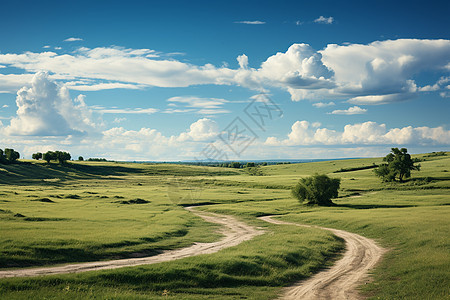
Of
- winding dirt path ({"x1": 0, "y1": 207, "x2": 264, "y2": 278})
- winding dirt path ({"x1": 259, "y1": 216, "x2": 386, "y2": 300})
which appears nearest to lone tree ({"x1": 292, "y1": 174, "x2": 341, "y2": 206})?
winding dirt path ({"x1": 0, "y1": 207, "x2": 264, "y2": 278})

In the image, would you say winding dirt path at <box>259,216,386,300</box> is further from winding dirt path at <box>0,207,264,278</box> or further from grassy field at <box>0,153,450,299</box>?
winding dirt path at <box>0,207,264,278</box>

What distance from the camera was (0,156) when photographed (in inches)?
7559

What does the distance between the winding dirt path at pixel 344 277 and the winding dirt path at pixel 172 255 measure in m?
12.0

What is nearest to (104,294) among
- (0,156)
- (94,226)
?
(94,226)

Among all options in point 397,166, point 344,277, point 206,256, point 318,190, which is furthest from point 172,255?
point 397,166

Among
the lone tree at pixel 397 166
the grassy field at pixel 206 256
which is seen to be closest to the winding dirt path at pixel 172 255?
the grassy field at pixel 206 256

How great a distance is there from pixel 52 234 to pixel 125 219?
64.2 ft

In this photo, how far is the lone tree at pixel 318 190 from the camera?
80.6 meters

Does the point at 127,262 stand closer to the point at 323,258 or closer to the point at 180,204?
the point at 323,258

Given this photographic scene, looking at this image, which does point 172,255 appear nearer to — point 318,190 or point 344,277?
→ point 344,277

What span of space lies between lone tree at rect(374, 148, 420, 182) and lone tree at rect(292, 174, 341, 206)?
138 ft

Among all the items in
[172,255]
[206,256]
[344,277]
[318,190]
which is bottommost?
[172,255]

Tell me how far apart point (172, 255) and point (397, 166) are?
101m

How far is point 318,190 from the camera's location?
80.8 meters
